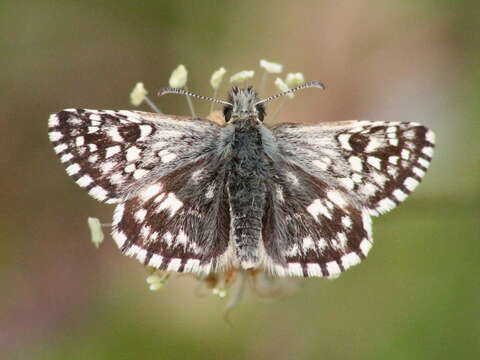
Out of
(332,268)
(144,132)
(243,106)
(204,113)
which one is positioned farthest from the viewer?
(204,113)

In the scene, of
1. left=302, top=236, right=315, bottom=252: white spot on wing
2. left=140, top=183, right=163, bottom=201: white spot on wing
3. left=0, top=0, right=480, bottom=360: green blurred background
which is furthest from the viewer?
left=0, top=0, right=480, bottom=360: green blurred background

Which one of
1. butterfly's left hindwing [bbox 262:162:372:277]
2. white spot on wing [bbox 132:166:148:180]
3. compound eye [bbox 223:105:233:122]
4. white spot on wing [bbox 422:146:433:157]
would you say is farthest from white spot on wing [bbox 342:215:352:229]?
white spot on wing [bbox 132:166:148:180]

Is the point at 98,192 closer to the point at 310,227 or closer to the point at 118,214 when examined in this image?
the point at 118,214

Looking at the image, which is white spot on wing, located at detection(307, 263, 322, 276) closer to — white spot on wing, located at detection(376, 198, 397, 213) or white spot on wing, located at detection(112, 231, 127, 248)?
white spot on wing, located at detection(376, 198, 397, 213)

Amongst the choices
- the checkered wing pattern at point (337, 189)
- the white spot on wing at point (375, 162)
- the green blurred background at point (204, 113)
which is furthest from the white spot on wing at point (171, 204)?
the green blurred background at point (204, 113)

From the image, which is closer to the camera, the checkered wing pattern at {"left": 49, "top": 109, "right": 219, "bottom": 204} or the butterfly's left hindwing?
the butterfly's left hindwing

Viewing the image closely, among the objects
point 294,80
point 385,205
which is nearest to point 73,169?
point 294,80

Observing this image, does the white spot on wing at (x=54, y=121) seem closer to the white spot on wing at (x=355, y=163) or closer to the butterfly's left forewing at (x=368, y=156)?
the butterfly's left forewing at (x=368, y=156)
